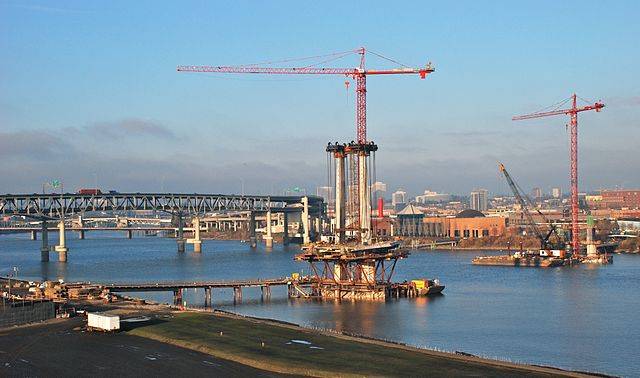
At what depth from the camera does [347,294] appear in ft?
353

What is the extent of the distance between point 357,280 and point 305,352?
4753cm

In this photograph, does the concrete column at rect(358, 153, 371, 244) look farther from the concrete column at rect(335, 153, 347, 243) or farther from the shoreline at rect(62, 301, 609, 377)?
the shoreline at rect(62, 301, 609, 377)

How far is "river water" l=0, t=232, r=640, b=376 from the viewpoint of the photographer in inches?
2687

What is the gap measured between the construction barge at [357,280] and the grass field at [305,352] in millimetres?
29095

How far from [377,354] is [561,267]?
4324 inches

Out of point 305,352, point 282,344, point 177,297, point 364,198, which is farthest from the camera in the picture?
point 364,198

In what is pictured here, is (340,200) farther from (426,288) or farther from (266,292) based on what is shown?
(426,288)

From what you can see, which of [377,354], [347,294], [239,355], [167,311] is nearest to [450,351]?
[377,354]

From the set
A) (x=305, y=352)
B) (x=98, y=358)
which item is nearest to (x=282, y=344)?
(x=305, y=352)

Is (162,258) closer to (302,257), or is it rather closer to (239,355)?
(302,257)

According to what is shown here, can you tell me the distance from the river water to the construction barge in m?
2.80

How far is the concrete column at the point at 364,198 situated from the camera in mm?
117125

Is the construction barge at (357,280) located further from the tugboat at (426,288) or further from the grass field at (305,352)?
the grass field at (305,352)

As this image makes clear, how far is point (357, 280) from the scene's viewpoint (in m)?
110
